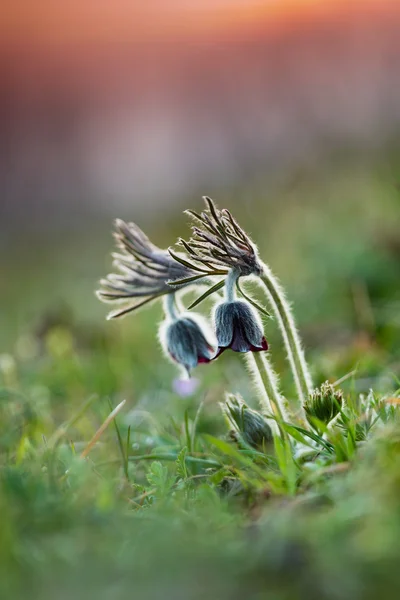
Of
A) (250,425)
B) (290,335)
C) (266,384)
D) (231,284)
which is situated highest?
(231,284)

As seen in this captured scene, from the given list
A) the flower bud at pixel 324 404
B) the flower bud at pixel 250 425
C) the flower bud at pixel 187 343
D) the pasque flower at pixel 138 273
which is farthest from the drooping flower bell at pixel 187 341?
the flower bud at pixel 324 404

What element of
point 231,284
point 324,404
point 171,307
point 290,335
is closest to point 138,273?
point 171,307

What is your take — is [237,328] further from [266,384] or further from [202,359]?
[202,359]

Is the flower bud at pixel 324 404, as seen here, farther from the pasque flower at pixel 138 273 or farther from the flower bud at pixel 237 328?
the pasque flower at pixel 138 273

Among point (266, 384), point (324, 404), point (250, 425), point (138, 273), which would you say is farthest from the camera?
point (138, 273)

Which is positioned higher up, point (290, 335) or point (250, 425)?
point (290, 335)
